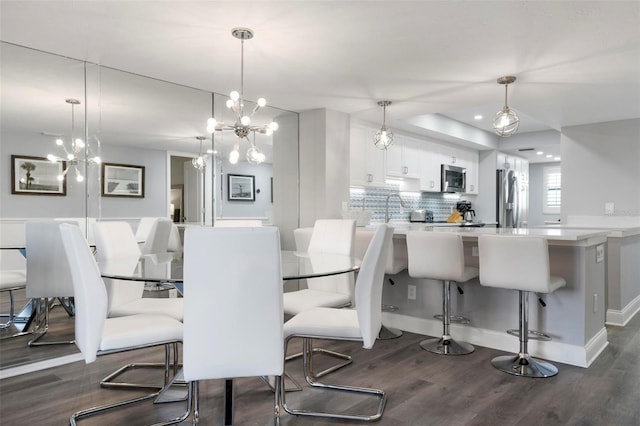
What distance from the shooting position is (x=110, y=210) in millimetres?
3678

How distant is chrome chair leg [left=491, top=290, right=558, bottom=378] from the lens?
9.32 feet

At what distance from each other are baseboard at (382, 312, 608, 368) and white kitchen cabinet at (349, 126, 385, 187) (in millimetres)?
2000

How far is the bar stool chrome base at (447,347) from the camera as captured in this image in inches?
128

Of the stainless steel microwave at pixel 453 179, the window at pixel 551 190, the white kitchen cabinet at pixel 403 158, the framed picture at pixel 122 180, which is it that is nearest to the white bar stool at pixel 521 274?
the framed picture at pixel 122 180

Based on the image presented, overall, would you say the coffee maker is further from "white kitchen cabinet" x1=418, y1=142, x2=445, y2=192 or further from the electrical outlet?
the electrical outlet

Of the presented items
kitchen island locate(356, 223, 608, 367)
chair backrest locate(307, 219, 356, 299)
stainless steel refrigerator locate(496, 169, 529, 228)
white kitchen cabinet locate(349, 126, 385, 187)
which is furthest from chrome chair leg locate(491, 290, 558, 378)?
stainless steel refrigerator locate(496, 169, 529, 228)

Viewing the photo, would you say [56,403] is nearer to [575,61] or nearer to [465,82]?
[465,82]

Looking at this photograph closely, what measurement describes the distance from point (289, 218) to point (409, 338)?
6.75 feet

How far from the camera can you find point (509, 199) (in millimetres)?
8094

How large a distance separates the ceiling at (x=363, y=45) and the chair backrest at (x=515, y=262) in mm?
1337

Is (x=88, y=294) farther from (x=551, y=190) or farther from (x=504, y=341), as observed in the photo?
(x=551, y=190)

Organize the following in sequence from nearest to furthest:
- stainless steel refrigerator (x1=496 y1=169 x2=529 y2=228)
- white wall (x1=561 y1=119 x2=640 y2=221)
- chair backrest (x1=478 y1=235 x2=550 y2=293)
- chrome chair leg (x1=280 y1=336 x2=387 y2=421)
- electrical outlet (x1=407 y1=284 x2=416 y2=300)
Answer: chrome chair leg (x1=280 y1=336 x2=387 y2=421) < chair backrest (x1=478 y1=235 x2=550 y2=293) < electrical outlet (x1=407 y1=284 x2=416 y2=300) < white wall (x1=561 y1=119 x2=640 y2=221) < stainless steel refrigerator (x1=496 y1=169 x2=529 y2=228)

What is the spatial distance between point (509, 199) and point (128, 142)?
22.4 feet

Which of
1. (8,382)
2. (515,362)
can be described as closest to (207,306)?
(8,382)
